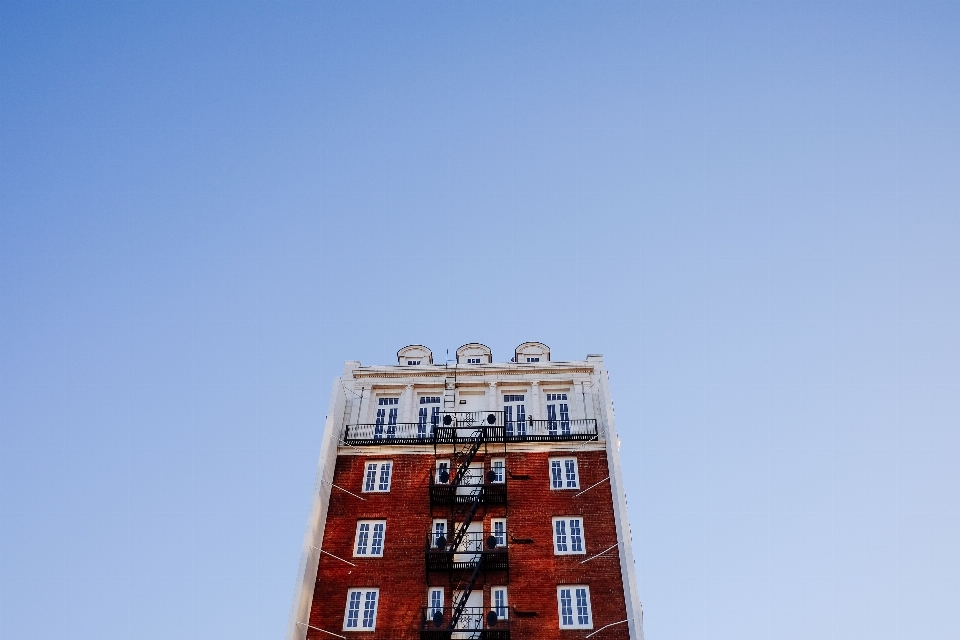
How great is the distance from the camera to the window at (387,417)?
52.7m

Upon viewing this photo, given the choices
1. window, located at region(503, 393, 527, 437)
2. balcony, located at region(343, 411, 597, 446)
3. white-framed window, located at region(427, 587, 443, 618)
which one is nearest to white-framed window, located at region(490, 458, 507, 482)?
balcony, located at region(343, 411, 597, 446)

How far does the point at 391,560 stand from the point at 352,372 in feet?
43.7

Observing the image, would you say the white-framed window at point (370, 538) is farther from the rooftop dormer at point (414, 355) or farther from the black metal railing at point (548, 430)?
the rooftop dormer at point (414, 355)

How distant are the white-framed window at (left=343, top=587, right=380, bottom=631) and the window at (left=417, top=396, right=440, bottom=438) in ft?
34.0

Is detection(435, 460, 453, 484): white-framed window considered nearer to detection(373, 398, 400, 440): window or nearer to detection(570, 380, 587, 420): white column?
detection(373, 398, 400, 440): window

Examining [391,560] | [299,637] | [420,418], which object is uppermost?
[420,418]

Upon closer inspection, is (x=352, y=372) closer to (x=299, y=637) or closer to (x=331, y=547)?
(x=331, y=547)

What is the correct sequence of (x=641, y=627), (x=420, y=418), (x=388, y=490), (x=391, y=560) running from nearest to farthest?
(x=641, y=627) → (x=391, y=560) → (x=388, y=490) → (x=420, y=418)

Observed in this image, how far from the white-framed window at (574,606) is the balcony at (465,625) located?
2.76 meters

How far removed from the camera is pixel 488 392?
178ft

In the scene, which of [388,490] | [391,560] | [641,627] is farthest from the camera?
[388,490]

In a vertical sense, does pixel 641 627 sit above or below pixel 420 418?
below

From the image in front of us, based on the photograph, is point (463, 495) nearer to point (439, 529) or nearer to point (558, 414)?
point (439, 529)

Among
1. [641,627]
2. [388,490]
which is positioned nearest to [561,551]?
[641,627]
